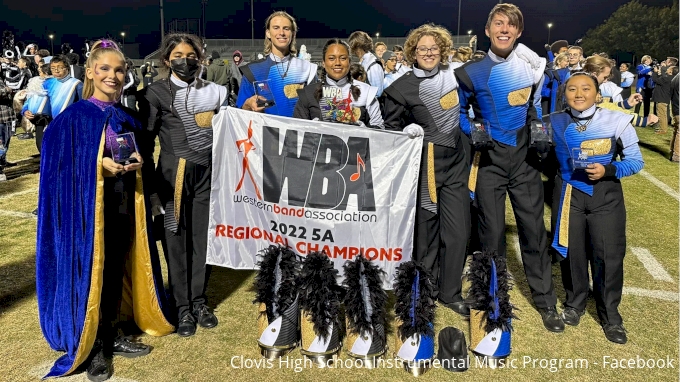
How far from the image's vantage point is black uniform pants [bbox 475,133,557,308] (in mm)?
4297

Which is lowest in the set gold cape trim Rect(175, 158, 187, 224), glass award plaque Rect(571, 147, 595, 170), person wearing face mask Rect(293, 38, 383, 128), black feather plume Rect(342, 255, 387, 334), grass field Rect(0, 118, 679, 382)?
grass field Rect(0, 118, 679, 382)

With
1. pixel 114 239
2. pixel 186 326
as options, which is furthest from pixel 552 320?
pixel 114 239

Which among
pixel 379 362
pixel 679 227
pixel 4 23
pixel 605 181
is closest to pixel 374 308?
pixel 379 362

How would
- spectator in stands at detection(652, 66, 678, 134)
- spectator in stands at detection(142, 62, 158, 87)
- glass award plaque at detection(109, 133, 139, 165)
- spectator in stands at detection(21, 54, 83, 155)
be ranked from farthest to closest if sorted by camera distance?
spectator in stands at detection(142, 62, 158, 87), spectator in stands at detection(652, 66, 678, 134), spectator in stands at detection(21, 54, 83, 155), glass award plaque at detection(109, 133, 139, 165)

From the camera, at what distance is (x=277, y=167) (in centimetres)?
421

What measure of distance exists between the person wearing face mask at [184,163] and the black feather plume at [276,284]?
0.75 metres

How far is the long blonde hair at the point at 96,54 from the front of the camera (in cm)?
342

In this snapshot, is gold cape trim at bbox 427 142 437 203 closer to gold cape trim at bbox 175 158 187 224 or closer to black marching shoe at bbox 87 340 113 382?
gold cape trim at bbox 175 158 187 224

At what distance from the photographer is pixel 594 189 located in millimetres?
4176

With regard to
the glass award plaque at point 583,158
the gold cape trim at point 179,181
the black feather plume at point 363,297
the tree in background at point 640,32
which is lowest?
the black feather plume at point 363,297

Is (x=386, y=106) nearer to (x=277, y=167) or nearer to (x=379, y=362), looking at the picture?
(x=277, y=167)

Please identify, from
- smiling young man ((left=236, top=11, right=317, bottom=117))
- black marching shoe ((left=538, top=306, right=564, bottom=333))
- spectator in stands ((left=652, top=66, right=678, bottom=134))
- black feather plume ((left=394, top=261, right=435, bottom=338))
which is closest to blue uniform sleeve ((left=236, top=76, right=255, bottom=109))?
smiling young man ((left=236, top=11, right=317, bottom=117))

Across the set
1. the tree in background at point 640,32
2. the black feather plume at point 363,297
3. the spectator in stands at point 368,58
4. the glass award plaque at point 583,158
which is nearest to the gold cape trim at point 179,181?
the black feather plume at point 363,297

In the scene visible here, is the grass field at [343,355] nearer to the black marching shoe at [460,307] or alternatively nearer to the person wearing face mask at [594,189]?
the black marching shoe at [460,307]
